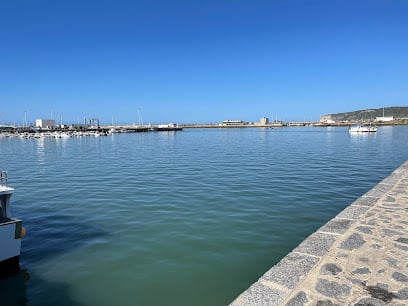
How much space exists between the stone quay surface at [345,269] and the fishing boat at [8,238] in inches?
175

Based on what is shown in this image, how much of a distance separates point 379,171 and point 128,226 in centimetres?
1590

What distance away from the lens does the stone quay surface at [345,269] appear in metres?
4.08

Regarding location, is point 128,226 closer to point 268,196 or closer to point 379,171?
point 268,196

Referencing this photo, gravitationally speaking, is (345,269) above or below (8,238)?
below

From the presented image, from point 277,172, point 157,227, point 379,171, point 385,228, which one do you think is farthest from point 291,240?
point 379,171

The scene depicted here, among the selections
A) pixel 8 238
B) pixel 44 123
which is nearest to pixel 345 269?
pixel 8 238

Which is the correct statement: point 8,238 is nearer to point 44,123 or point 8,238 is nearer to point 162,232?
point 162,232

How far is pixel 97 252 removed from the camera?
7586 millimetres

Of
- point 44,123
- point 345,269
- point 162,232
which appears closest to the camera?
point 345,269

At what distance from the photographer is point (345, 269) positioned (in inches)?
190

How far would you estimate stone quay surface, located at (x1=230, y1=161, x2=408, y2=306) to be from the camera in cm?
408

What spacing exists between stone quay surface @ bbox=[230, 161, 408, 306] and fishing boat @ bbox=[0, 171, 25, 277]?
4.43m

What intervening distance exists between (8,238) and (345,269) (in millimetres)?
5935

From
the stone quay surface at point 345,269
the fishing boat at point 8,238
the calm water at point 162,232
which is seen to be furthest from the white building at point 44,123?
the stone quay surface at point 345,269
